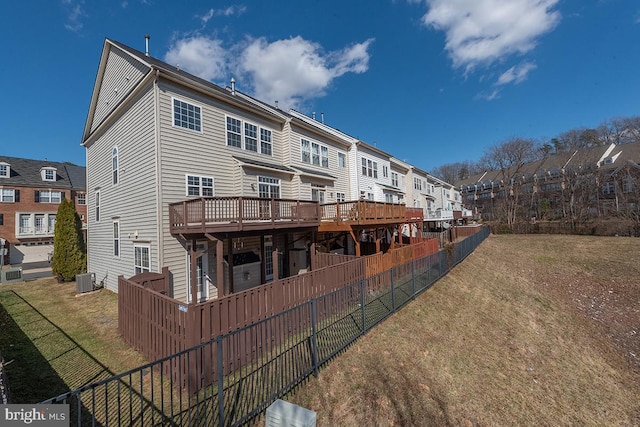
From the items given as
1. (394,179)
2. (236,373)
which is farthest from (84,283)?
(394,179)

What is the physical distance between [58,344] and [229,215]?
5657 mm

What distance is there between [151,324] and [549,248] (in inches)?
1269

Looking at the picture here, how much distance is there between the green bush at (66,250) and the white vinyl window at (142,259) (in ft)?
23.9

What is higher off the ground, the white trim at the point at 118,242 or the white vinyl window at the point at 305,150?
the white vinyl window at the point at 305,150

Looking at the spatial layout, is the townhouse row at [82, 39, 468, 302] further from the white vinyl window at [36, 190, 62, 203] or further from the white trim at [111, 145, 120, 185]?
the white vinyl window at [36, 190, 62, 203]

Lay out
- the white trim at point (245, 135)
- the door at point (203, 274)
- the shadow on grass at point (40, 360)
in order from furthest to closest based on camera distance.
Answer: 1. the white trim at point (245, 135)
2. the door at point (203, 274)
3. the shadow on grass at point (40, 360)

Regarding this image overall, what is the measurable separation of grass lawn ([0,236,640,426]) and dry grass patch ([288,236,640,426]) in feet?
0.11

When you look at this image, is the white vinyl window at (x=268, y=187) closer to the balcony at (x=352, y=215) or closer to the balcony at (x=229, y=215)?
the balcony at (x=229, y=215)

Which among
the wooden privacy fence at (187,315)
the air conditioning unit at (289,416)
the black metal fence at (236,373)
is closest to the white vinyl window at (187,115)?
the wooden privacy fence at (187,315)

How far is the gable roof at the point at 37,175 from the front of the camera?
1033 inches

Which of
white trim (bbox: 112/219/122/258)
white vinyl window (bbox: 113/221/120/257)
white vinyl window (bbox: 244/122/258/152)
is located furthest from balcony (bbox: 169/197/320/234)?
white vinyl window (bbox: 113/221/120/257)

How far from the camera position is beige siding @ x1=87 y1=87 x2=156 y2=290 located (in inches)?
408

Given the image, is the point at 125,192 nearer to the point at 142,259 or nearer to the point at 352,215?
the point at 142,259

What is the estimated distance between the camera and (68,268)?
15117 mm
